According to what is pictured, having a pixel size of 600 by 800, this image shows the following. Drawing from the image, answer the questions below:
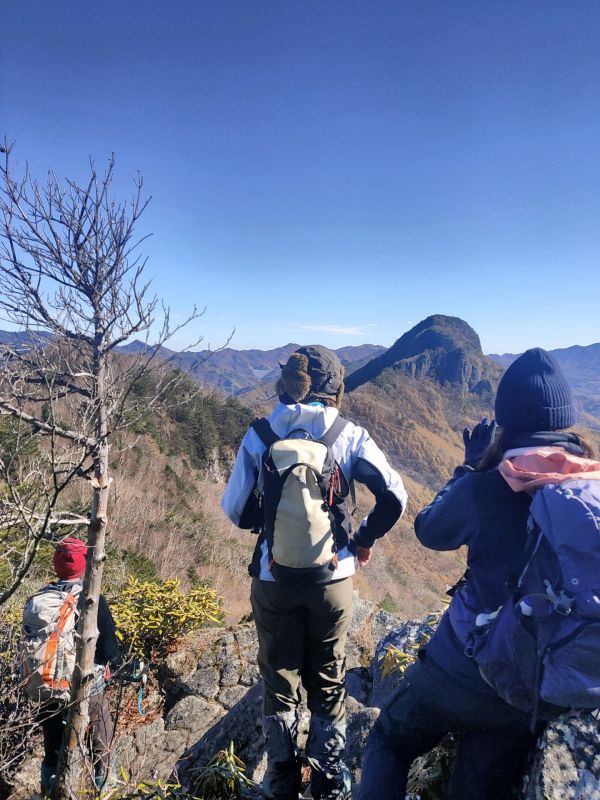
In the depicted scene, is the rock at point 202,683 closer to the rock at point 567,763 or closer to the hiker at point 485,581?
the hiker at point 485,581

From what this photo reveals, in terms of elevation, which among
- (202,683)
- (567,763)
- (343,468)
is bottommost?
(202,683)

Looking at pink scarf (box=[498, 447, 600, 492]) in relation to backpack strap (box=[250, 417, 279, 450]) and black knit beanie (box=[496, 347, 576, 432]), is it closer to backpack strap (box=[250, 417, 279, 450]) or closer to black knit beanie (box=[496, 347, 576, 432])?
black knit beanie (box=[496, 347, 576, 432])

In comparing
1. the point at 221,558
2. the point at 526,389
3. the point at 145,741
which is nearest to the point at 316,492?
the point at 526,389

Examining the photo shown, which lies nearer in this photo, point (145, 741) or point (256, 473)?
point (256, 473)

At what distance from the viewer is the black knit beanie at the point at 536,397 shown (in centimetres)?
155

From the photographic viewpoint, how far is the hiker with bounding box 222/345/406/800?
2.02 m

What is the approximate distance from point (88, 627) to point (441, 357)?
6687 centimetres

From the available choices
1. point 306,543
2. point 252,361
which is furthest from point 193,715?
point 252,361

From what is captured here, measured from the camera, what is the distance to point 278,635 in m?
2.08

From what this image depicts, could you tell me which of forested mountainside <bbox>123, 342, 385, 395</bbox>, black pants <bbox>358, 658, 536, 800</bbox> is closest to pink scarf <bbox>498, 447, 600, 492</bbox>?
black pants <bbox>358, 658, 536, 800</bbox>

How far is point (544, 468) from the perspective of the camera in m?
1.38

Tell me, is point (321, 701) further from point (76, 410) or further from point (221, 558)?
point (221, 558)

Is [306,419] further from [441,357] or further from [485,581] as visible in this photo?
[441,357]

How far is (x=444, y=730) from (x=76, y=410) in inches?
85.1
